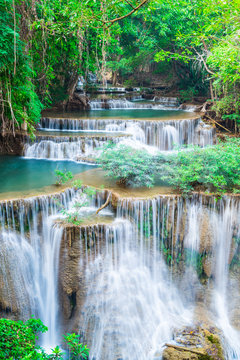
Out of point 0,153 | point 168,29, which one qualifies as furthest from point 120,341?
point 168,29

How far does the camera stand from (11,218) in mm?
6070

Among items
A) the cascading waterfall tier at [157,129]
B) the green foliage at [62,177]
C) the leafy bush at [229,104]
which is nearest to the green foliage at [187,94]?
the cascading waterfall tier at [157,129]

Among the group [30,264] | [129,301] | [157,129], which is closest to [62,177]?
[30,264]

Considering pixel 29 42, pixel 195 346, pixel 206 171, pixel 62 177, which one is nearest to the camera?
pixel 195 346

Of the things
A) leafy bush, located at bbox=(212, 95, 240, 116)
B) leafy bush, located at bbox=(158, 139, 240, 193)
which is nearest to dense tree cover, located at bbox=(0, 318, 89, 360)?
leafy bush, located at bbox=(158, 139, 240, 193)

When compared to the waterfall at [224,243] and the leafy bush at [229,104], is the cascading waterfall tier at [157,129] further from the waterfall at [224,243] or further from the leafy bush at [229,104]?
the waterfall at [224,243]

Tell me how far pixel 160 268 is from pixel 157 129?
637 cm

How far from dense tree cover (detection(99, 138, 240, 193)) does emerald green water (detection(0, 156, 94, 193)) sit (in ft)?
5.68

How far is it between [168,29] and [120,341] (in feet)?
51.4

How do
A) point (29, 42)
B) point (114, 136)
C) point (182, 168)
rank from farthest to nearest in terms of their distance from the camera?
point (114, 136)
point (29, 42)
point (182, 168)

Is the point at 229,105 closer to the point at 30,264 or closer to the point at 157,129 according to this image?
the point at 157,129

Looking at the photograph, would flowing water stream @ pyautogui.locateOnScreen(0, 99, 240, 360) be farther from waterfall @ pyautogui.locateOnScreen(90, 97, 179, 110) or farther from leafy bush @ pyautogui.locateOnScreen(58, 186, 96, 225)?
waterfall @ pyautogui.locateOnScreen(90, 97, 179, 110)

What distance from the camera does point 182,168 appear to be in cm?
695

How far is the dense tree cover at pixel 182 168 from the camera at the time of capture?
21.7 ft
